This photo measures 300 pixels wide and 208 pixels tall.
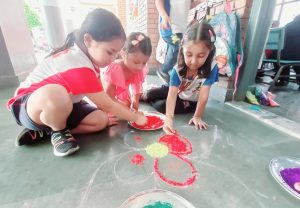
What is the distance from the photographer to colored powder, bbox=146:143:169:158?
2.49 feet

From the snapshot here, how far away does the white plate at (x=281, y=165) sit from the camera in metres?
0.60

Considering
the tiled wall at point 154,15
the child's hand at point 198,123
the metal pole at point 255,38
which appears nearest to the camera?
the child's hand at point 198,123

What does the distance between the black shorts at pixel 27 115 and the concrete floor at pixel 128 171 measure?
0.08 metres

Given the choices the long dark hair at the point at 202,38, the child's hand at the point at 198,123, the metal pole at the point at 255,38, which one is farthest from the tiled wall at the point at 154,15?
the child's hand at the point at 198,123

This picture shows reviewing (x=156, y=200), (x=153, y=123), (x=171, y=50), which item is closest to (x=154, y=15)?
(x=171, y=50)

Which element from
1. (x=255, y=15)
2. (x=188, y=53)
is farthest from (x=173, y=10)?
(x=188, y=53)

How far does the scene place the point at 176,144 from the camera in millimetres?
834

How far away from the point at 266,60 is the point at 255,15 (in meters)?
1.18

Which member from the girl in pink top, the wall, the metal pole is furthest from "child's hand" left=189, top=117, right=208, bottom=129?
the wall

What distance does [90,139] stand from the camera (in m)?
0.86

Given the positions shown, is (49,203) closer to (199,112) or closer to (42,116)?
(42,116)

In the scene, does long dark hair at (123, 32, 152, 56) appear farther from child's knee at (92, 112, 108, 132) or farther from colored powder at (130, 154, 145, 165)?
colored powder at (130, 154, 145, 165)

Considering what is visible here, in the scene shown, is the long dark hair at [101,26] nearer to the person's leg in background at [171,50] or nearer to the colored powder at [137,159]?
the colored powder at [137,159]

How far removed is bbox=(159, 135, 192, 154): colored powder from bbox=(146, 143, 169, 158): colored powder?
0.03 m
